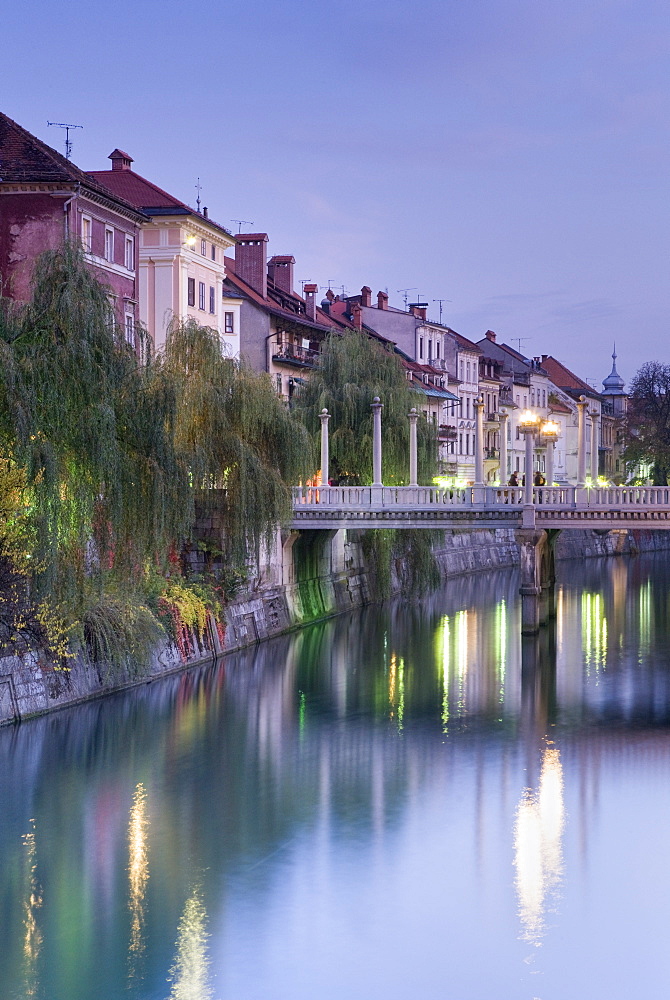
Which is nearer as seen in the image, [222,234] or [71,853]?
[71,853]

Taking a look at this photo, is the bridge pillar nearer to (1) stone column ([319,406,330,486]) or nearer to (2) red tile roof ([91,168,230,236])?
(1) stone column ([319,406,330,486])

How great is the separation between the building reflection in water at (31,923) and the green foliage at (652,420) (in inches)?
2829

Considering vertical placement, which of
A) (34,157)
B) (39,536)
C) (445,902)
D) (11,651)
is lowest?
(445,902)

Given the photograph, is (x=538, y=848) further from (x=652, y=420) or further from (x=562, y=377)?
(x=562, y=377)

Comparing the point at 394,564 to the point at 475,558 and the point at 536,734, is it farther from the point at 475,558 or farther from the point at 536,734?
the point at 536,734

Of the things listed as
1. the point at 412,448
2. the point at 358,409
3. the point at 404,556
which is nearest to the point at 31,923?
the point at 412,448

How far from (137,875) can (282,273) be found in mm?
50101

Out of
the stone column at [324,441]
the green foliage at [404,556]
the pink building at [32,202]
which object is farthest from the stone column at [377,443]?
the pink building at [32,202]

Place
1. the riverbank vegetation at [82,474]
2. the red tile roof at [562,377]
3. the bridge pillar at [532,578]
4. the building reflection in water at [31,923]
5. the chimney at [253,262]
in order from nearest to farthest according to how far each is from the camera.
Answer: the building reflection in water at [31,923] < the riverbank vegetation at [82,474] < the bridge pillar at [532,578] < the chimney at [253,262] < the red tile roof at [562,377]

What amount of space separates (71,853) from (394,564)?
117 ft

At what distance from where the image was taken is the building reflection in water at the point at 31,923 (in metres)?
16.0

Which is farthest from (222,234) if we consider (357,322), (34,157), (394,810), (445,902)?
(445,902)

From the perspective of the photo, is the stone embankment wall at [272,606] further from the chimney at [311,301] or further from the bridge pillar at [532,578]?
the chimney at [311,301]

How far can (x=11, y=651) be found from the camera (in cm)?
2662
